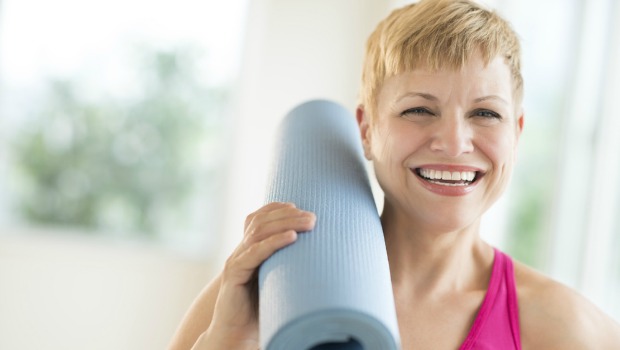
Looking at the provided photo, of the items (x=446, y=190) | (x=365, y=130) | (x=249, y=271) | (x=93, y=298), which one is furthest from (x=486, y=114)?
(x=93, y=298)

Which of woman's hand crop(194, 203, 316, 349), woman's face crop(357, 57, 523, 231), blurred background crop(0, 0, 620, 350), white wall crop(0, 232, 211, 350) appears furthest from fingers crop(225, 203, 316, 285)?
white wall crop(0, 232, 211, 350)

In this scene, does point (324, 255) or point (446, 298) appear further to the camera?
point (446, 298)

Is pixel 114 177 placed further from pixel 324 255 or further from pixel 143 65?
pixel 324 255

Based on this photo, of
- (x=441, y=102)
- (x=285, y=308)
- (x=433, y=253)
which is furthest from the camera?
(x=433, y=253)

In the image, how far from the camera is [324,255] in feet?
3.37

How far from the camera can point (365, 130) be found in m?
1.52

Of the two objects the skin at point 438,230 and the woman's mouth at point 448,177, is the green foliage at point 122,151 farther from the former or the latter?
the woman's mouth at point 448,177

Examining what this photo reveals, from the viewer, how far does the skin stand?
1.22m

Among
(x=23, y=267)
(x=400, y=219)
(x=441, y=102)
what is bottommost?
(x=23, y=267)

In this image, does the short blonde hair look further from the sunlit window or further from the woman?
the sunlit window

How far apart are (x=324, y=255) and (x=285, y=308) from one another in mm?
97

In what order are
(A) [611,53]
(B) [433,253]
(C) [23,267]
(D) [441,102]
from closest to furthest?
(D) [441,102]
(B) [433,253]
(A) [611,53]
(C) [23,267]

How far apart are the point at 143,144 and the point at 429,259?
2868 mm

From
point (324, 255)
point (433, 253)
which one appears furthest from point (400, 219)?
point (324, 255)
